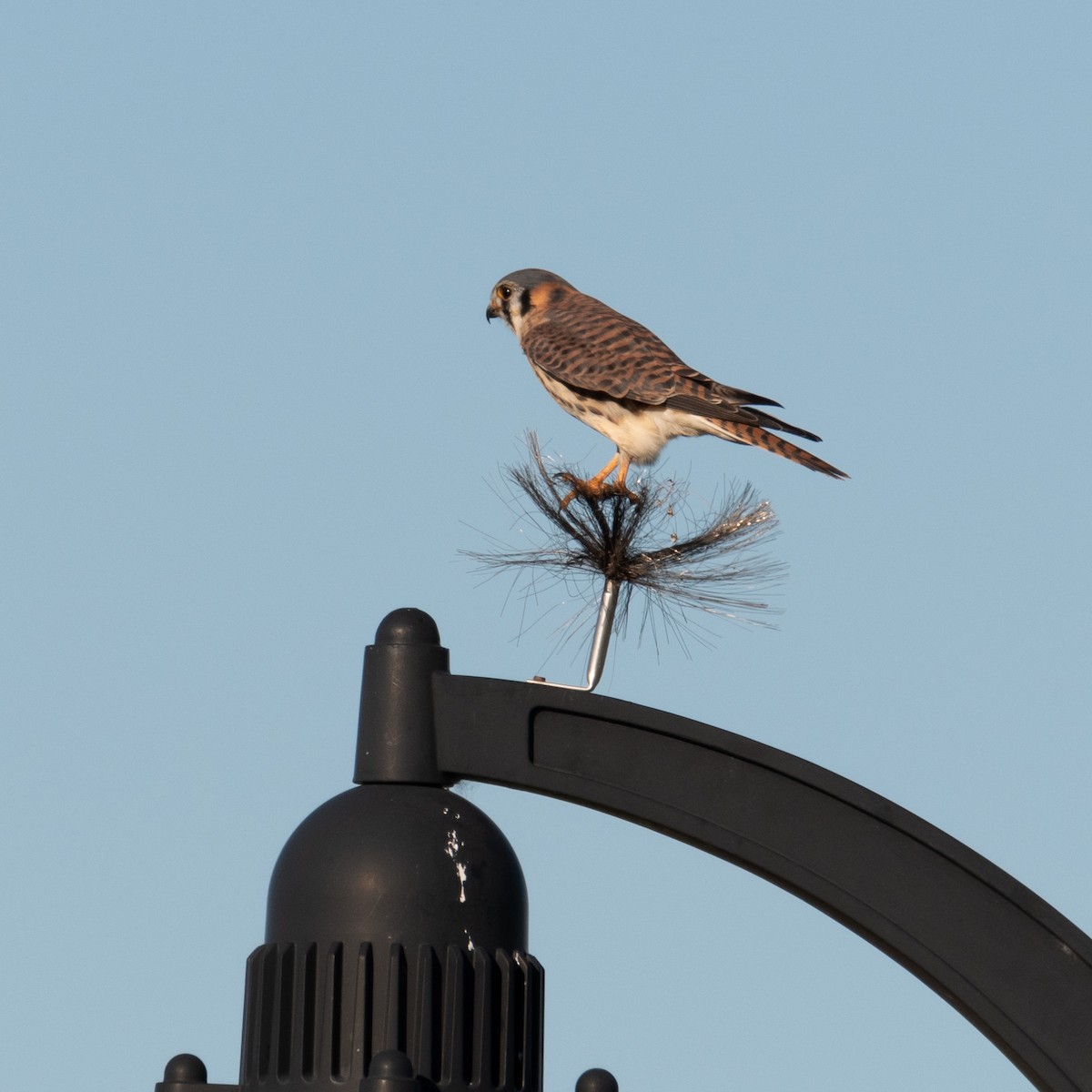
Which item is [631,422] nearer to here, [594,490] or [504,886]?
[594,490]

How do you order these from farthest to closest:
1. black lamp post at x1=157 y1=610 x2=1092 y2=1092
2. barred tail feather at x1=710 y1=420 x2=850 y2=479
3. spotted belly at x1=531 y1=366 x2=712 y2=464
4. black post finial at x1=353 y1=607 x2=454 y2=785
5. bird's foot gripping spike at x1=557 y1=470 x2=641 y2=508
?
spotted belly at x1=531 y1=366 x2=712 y2=464
barred tail feather at x1=710 y1=420 x2=850 y2=479
bird's foot gripping spike at x1=557 y1=470 x2=641 y2=508
black post finial at x1=353 y1=607 x2=454 y2=785
black lamp post at x1=157 y1=610 x2=1092 y2=1092

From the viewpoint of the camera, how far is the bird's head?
27.7ft

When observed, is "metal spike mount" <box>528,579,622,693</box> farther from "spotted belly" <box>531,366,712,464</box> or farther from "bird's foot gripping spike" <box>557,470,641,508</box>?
"spotted belly" <box>531,366,712,464</box>

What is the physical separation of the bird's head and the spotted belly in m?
1.29

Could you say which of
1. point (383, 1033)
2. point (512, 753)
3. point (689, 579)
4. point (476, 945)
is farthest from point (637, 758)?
point (689, 579)

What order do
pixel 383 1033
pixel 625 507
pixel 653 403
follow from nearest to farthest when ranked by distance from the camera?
pixel 383 1033
pixel 625 507
pixel 653 403

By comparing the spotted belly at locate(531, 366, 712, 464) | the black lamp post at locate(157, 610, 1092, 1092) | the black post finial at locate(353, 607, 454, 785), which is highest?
the spotted belly at locate(531, 366, 712, 464)

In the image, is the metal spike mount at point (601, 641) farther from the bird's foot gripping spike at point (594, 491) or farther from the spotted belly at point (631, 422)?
the spotted belly at point (631, 422)

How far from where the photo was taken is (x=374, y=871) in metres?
2.02

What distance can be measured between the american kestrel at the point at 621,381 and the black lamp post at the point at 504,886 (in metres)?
3.25

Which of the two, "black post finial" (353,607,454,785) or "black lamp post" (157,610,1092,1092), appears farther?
"black post finial" (353,607,454,785)

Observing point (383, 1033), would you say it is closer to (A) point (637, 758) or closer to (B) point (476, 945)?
(B) point (476, 945)

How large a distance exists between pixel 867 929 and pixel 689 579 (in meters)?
0.91

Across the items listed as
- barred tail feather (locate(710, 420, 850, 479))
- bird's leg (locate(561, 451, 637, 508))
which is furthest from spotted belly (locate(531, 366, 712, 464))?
bird's leg (locate(561, 451, 637, 508))
